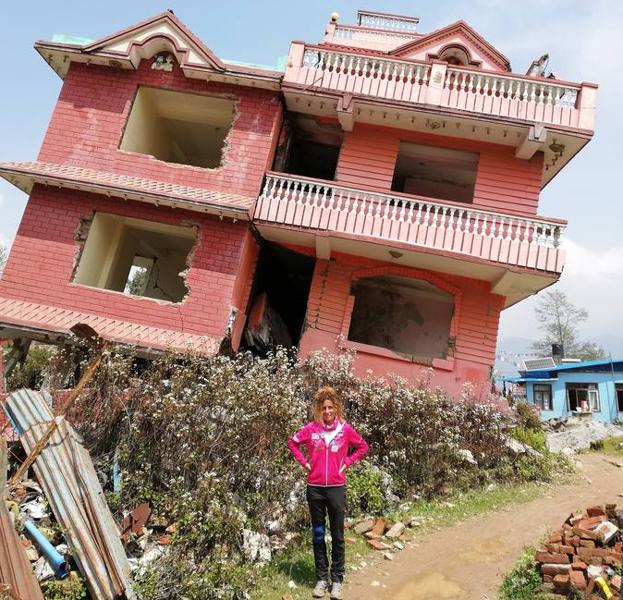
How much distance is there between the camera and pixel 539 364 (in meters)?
27.5

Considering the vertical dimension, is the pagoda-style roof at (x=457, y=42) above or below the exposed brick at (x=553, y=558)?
above

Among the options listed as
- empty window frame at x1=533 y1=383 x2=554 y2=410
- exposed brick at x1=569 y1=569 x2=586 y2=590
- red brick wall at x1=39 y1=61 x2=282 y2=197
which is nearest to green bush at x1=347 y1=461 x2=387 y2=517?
exposed brick at x1=569 y1=569 x2=586 y2=590

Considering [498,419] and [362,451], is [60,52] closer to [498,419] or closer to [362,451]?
[362,451]

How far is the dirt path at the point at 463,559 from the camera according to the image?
187 inches

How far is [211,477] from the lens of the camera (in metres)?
5.60

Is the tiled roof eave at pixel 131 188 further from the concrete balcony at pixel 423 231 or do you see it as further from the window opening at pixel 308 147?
the window opening at pixel 308 147

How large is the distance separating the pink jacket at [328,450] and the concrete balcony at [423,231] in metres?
6.45

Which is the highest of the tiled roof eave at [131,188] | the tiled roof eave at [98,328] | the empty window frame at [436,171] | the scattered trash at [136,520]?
the empty window frame at [436,171]

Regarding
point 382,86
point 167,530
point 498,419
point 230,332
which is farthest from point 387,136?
point 167,530

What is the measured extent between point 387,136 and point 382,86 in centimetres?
126

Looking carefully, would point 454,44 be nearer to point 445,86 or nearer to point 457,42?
point 457,42

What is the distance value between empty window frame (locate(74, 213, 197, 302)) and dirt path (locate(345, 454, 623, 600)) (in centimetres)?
814

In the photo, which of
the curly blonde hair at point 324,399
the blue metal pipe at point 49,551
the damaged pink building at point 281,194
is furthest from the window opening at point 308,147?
the blue metal pipe at point 49,551

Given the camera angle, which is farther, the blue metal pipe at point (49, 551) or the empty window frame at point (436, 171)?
the empty window frame at point (436, 171)
